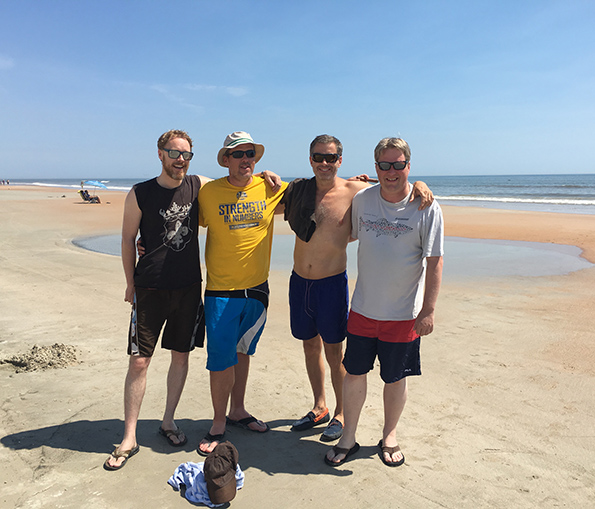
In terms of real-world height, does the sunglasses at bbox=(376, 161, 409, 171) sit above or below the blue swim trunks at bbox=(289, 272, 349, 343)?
above

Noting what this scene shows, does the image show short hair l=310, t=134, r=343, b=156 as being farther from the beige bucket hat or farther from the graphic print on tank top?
the graphic print on tank top

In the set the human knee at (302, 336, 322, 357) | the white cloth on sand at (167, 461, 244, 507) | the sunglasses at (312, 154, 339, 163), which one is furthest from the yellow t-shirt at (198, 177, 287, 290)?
the white cloth on sand at (167, 461, 244, 507)

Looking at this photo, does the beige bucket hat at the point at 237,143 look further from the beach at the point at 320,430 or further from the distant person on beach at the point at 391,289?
the beach at the point at 320,430

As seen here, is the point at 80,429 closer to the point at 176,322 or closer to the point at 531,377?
the point at 176,322

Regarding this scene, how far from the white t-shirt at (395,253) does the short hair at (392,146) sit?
308 millimetres

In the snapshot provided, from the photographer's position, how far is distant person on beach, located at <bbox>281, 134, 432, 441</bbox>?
3822 millimetres

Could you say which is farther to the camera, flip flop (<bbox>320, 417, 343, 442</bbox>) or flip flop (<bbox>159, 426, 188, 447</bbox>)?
flip flop (<bbox>320, 417, 343, 442</bbox>)

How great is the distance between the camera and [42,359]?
4957mm

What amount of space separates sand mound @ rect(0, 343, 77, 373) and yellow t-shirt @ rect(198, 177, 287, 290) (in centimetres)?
236

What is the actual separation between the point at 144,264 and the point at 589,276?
9.31m

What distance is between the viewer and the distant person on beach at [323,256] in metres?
3.82

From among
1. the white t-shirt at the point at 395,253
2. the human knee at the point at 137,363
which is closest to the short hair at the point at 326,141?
the white t-shirt at the point at 395,253

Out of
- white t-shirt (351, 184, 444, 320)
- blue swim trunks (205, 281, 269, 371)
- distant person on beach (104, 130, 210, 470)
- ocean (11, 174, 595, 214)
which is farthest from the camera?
ocean (11, 174, 595, 214)

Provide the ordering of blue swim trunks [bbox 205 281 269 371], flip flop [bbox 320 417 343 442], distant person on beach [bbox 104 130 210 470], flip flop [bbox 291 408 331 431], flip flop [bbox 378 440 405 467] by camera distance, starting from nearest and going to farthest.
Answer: flip flop [bbox 378 440 405 467]
distant person on beach [bbox 104 130 210 470]
blue swim trunks [bbox 205 281 269 371]
flip flop [bbox 320 417 343 442]
flip flop [bbox 291 408 331 431]
